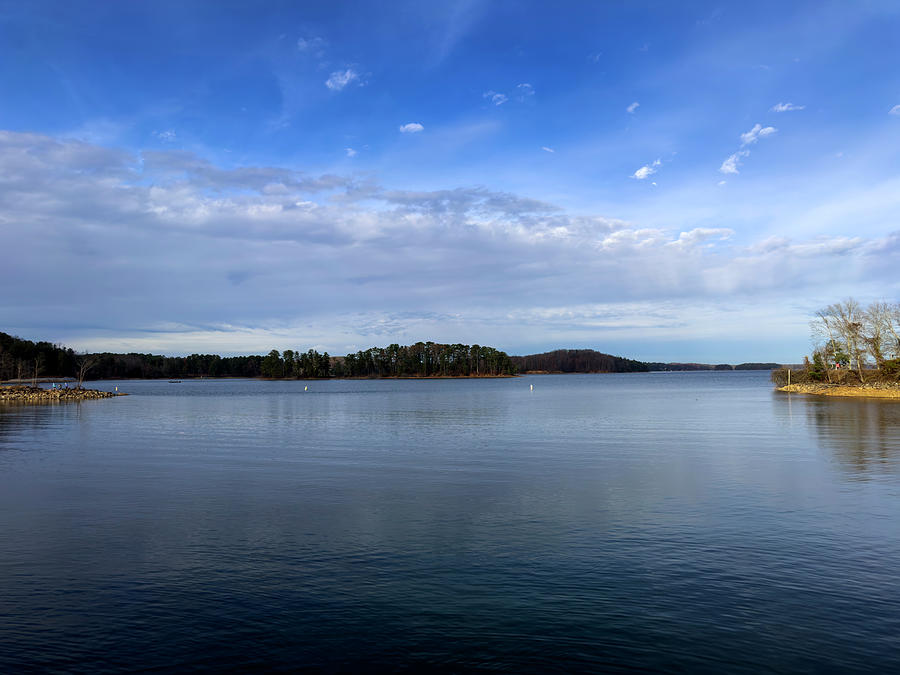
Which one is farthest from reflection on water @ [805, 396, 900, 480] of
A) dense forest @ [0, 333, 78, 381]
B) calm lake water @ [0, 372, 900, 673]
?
dense forest @ [0, 333, 78, 381]

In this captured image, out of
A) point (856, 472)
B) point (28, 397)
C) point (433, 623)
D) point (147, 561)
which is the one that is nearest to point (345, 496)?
point (147, 561)

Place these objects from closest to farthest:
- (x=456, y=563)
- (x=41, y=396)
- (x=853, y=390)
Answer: (x=456, y=563)
(x=853, y=390)
(x=41, y=396)

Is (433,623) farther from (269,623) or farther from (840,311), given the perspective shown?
(840,311)

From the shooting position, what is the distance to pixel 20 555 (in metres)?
12.2

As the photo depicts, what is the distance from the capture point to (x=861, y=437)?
101 feet

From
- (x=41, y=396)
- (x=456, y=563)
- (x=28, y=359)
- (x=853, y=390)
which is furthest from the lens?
(x=28, y=359)

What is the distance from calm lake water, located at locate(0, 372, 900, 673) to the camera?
26.7 ft

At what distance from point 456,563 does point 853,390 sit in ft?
253

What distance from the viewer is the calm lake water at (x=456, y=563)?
812 cm

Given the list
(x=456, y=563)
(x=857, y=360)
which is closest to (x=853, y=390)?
(x=857, y=360)

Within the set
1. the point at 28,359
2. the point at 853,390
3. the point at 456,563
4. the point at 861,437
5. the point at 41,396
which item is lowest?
the point at 41,396

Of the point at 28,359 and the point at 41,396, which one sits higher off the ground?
the point at 28,359

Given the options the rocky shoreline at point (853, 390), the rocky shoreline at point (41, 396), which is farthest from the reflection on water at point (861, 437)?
the rocky shoreline at point (41, 396)

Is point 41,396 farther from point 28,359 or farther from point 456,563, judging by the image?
point 28,359
